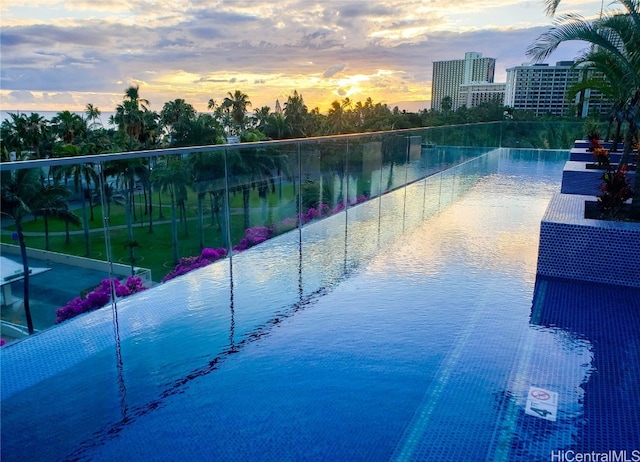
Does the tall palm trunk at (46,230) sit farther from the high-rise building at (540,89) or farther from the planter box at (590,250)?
the high-rise building at (540,89)

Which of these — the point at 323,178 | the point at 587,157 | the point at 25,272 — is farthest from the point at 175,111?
the point at 25,272

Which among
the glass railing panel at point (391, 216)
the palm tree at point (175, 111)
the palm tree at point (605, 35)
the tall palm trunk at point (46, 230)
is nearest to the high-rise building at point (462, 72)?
the palm tree at point (175, 111)

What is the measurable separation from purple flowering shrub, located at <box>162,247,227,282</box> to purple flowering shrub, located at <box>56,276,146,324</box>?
2.81ft

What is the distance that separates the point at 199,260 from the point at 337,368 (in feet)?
8.48

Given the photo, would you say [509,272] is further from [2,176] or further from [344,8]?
→ [344,8]

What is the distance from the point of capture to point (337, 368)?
10.4 feet

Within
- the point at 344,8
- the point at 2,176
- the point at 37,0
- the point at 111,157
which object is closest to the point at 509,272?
the point at 111,157

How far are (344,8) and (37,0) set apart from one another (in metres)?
6.11

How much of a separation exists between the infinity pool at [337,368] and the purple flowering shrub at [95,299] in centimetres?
9

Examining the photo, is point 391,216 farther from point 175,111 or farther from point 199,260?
point 175,111

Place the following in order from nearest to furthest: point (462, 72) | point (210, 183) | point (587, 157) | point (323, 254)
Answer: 1. point (210, 183)
2. point (323, 254)
3. point (587, 157)
4. point (462, 72)

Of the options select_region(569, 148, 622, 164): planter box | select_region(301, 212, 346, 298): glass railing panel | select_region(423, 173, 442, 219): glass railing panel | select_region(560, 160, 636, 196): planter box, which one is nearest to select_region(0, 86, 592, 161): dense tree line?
select_region(569, 148, 622, 164): planter box

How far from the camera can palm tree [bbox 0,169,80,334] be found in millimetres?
2936

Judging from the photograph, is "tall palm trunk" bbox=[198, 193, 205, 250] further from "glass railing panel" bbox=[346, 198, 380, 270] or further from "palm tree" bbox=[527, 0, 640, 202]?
"palm tree" bbox=[527, 0, 640, 202]
